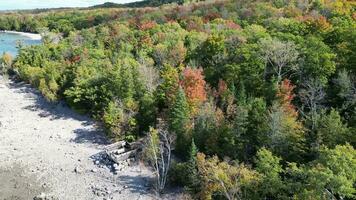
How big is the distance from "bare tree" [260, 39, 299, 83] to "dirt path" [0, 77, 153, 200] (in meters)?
20.2

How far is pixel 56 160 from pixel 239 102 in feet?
70.8

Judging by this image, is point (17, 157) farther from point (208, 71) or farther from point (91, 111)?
point (208, 71)

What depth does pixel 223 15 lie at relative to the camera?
90500 millimetres

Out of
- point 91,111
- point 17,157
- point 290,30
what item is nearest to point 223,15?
point 290,30

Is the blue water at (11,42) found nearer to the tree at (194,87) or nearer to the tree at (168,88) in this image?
the tree at (168,88)

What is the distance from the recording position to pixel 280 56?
46.6 meters

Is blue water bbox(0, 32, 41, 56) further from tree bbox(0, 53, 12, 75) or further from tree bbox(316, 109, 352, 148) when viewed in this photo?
tree bbox(316, 109, 352, 148)

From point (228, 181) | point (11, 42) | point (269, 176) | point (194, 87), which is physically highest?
point (194, 87)

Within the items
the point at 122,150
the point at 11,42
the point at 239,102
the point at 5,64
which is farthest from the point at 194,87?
the point at 11,42

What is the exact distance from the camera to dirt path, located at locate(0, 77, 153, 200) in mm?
38281

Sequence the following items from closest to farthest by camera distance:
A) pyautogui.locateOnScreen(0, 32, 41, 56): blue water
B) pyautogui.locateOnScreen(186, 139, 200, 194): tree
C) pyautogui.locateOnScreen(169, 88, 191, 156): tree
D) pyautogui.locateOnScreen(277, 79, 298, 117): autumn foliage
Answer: pyautogui.locateOnScreen(186, 139, 200, 194): tree
pyautogui.locateOnScreen(169, 88, 191, 156): tree
pyautogui.locateOnScreen(277, 79, 298, 117): autumn foliage
pyautogui.locateOnScreen(0, 32, 41, 56): blue water

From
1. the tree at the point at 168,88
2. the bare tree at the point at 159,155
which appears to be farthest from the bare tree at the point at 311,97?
the tree at the point at 168,88

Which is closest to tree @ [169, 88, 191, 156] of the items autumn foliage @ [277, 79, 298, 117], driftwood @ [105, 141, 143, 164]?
driftwood @ [105, 141, 143, 164]

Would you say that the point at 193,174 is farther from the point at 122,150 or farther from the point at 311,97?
the point at 311,97
